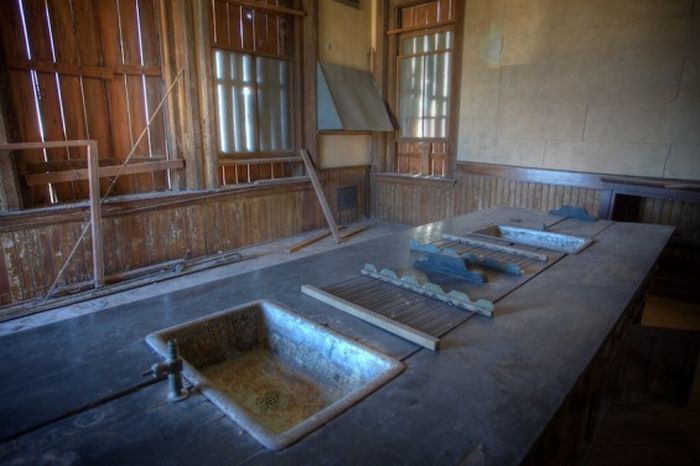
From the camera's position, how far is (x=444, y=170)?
5941 mm

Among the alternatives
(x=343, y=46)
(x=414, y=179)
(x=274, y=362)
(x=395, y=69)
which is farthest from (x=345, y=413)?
(x=395, y=69)

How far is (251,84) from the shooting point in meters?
5.19

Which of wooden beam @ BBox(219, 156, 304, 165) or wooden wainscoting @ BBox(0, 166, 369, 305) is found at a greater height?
wooden beam @ BBox(219, 156, 304, 165)

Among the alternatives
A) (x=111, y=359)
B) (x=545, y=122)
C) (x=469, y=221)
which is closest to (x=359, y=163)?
(x=545, y=122)

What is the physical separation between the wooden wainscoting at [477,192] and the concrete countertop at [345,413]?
10.3 ft

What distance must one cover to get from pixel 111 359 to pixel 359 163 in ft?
18.3

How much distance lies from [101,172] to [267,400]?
3487 millimetres

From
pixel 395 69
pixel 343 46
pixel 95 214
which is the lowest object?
pixel 95 214

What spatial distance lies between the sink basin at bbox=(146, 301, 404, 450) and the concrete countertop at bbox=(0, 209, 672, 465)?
59 mm

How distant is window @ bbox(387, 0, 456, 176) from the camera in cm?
566

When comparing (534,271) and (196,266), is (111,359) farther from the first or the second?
(196,266)

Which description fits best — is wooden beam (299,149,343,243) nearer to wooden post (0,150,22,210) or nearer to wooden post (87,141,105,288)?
wooden post (87,141,105,288)

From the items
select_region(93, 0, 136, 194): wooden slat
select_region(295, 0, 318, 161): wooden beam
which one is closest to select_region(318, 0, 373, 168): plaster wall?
select_region(295, 0, 318, 161): wooden beam

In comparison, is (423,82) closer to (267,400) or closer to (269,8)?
(269,8)
